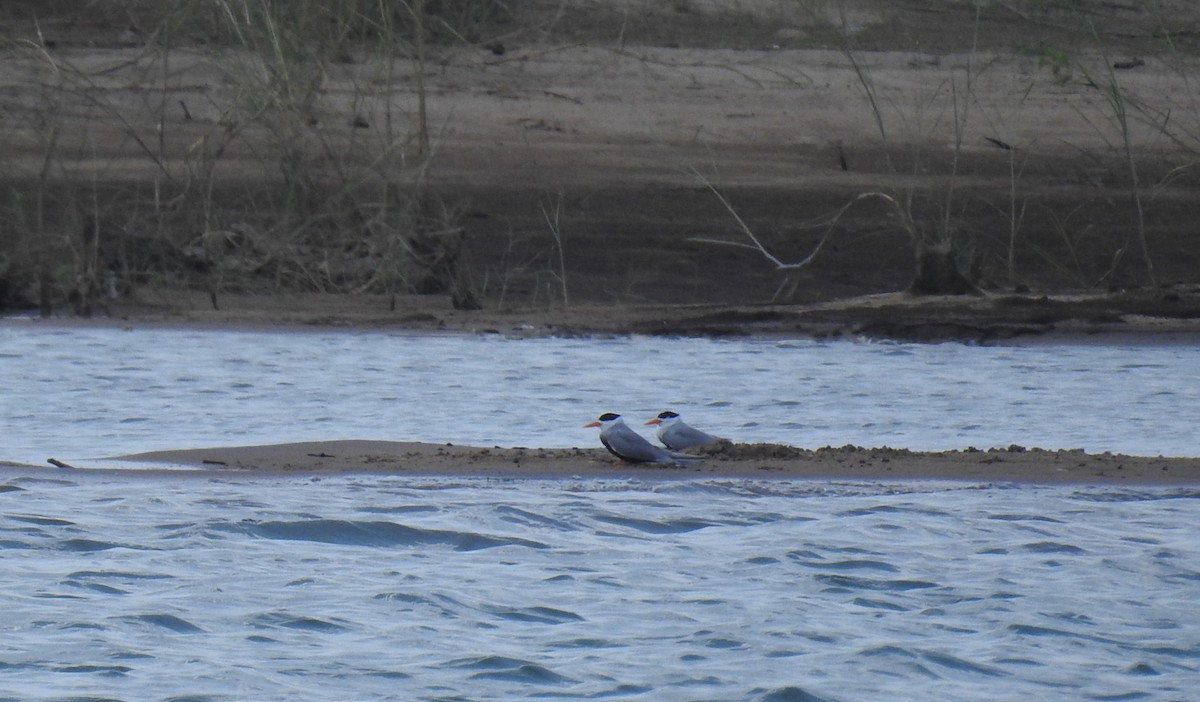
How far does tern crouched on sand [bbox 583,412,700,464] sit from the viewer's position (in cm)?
854

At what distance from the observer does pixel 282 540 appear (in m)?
7.59

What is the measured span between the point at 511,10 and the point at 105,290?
31.9 feet

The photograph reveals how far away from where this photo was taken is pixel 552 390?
11.4m

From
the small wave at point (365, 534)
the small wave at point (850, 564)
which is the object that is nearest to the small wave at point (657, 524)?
the small wave at point (365, 534)

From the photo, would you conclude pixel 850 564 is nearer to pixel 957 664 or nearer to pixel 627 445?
pixel 957 664

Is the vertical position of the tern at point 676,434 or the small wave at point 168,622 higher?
the tern at point 676,434

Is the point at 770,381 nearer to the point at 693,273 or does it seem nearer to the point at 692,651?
the point at 693,273

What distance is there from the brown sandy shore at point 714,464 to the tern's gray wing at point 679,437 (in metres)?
0.12

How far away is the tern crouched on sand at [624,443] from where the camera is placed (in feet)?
28.0

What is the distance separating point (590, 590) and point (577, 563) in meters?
0.38

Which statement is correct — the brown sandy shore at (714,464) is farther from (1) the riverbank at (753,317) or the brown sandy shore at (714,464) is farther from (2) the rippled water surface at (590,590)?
(1) the riverbank at (753,317)

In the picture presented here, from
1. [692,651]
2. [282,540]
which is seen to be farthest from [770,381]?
[692,651]

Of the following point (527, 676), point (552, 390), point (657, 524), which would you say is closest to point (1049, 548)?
point (657, 524)

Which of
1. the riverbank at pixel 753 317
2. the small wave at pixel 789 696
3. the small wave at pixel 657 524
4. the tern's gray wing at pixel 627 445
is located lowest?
the small wave at pixel 789 696
